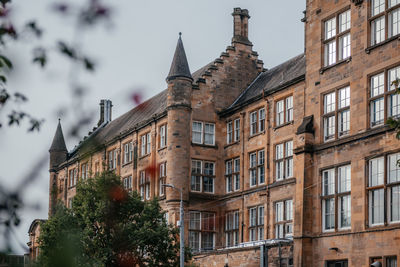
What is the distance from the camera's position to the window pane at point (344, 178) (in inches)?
1203

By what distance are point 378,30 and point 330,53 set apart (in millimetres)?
3237

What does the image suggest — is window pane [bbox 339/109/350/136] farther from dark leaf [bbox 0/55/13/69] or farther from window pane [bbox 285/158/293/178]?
dark leaf [bbox 0/55/13/69]

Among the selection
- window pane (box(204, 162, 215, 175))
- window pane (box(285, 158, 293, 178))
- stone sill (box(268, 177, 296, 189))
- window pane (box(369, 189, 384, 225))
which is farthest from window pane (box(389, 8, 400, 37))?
window pane (box(204, 162, 215, 175))

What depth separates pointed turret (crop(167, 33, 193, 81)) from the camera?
162 ft

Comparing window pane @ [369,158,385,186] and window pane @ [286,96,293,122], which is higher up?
window pane @ [286,96,293,122]

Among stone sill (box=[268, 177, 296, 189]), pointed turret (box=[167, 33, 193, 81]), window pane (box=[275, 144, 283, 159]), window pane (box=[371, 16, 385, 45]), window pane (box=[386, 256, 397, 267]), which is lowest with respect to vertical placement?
window pane (box=[386, 256, 397, 267])

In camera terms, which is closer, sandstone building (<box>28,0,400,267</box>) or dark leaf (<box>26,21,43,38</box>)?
dark leaf (<box>26,21,43,38</box>)

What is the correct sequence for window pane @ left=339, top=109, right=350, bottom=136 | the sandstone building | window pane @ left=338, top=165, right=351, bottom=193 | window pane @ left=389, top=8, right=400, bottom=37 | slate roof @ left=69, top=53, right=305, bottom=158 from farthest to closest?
slate roof @ left=69, top=53, right=305, bottom=158
window pane @ left=339, top=109, right=350, bottom=136
window pane @ left=338, top=165, right=351, bottom=193
the sandstone building
window pane @ left=389, top=8, right=400, bottom=37

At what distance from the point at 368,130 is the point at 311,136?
4009 mm

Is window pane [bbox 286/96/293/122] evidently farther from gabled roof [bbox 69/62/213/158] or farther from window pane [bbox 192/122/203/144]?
gabled roof [bbox 69/62/213/158]

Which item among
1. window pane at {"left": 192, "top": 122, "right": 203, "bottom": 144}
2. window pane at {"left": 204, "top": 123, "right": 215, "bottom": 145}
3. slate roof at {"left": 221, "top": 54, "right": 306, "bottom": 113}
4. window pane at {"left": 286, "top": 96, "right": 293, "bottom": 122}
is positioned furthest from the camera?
window pane at {"left": 204, "top": 123, "right": 215, "bottom": 145}

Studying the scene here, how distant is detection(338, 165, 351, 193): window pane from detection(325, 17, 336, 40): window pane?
6.21m

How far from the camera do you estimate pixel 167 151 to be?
→ 49.8 meters

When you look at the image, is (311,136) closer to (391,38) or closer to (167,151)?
(391,38)
